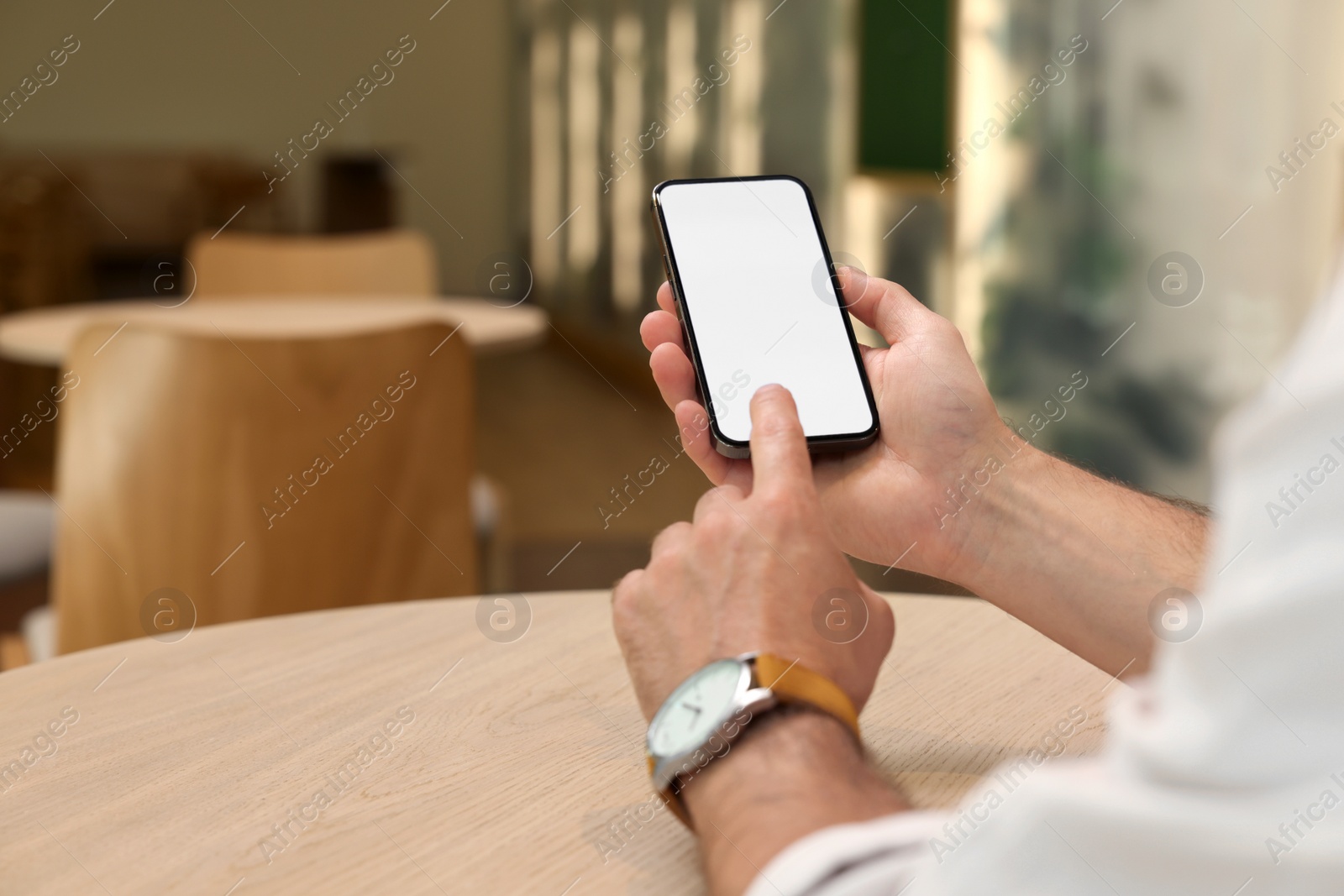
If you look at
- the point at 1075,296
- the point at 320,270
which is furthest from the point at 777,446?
the point at 320,270

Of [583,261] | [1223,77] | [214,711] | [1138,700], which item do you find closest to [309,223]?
[583,261]

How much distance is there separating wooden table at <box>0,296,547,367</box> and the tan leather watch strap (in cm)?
148

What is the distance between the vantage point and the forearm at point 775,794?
0.45 metres

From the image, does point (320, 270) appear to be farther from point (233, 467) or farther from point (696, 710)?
point (696, 710)

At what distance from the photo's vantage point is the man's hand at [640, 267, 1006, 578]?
2.70 ft

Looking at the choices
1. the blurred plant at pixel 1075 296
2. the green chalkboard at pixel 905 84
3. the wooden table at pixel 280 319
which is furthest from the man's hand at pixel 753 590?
the green chalkboard at pixel 905 84

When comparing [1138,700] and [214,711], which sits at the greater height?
[1138,700]

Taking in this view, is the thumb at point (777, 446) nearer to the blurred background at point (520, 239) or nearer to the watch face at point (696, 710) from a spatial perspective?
the watch face at point (696, 710)

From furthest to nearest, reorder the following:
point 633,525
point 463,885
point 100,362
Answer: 1. point 633,525
2. point 100,362
3. point 463,885

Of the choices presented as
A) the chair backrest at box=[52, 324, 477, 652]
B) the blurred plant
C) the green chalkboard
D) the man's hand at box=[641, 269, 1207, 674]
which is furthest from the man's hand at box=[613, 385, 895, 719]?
the green chalkboard

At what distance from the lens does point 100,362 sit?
1.27m

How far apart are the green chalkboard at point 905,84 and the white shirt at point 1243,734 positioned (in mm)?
3410

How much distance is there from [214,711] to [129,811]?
0.43 ft

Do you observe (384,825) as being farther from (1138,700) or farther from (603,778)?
(1138,700)
